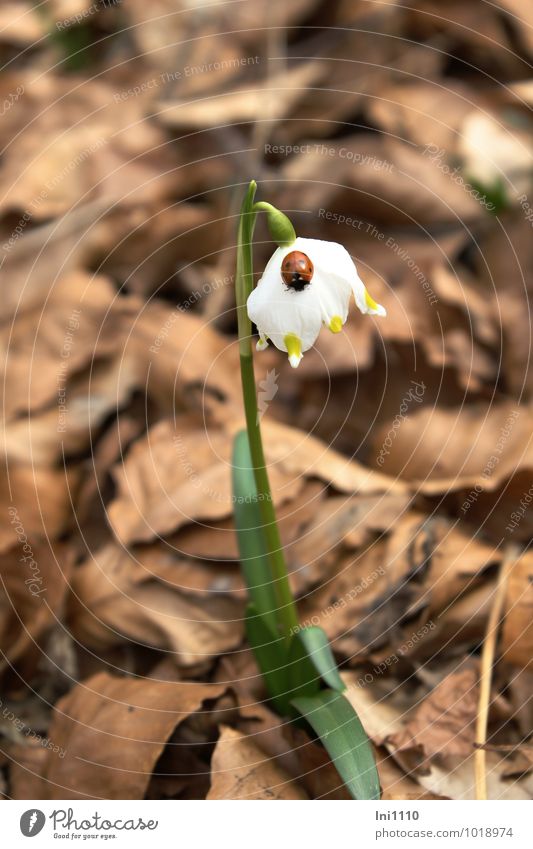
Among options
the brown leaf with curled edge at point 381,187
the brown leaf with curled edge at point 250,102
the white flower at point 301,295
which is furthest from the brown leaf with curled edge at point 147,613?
the brown leaf with curled edge at point 250,102

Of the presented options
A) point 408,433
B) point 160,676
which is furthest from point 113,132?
point 160,676

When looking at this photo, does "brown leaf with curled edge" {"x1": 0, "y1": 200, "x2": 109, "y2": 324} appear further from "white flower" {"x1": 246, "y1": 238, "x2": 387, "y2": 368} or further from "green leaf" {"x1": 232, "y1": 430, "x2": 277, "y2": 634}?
"white flower" {"x1": 246, "y1": 238, "x2": 387, "y2": 368}

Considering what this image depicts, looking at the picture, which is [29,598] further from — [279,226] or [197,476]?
[279,226]

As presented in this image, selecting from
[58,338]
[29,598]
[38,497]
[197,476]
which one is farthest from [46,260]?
[29,598]

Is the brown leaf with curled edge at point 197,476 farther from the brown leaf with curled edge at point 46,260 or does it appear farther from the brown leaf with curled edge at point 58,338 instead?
the brown leaf with curled edge at point 46,260

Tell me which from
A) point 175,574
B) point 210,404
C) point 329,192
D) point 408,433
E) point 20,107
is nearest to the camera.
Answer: point 175,574
